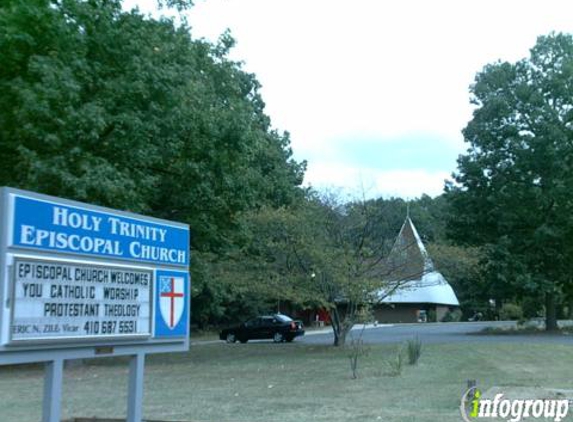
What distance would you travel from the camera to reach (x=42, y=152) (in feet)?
66.1

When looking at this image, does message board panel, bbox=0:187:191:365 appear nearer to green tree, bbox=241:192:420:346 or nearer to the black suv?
green tree, bbox=241:192:420:346

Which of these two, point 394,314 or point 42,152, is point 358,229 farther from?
point 394,314

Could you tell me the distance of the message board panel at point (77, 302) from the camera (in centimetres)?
776

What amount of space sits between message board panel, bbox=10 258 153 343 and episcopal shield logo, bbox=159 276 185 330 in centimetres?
26

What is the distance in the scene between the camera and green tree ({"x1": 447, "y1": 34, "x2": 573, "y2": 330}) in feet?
128

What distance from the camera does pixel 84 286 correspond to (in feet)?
28.0

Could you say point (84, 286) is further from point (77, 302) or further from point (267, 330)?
point (267, 330)

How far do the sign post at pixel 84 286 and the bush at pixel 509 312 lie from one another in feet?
191

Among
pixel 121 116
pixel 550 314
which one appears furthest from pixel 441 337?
pixel 121 116

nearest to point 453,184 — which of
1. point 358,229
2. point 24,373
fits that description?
point 358,229

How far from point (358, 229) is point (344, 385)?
38.6 ft

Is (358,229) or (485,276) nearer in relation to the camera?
(358,229)

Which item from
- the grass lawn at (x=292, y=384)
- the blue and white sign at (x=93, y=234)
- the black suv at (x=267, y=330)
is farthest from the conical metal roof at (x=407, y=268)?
the blue and white sign at (x=93, y=234)

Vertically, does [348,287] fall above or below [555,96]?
below
